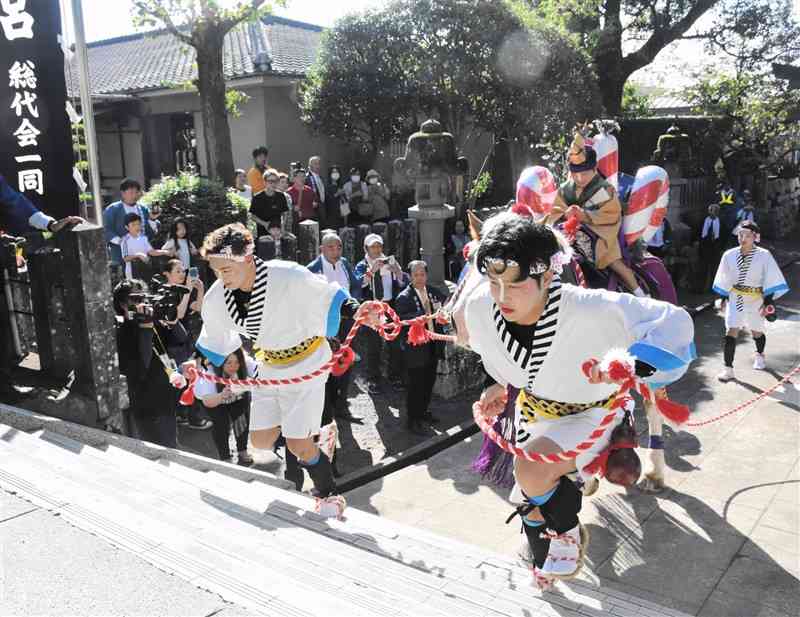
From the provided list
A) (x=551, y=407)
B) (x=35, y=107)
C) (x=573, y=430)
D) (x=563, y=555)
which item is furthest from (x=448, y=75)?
(x=563, y=555)

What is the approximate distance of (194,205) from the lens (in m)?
8.52

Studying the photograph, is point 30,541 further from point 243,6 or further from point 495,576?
point 243,6

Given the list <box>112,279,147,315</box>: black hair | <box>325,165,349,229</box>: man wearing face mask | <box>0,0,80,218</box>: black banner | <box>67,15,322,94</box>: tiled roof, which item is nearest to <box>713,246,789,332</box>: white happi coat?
<box>112,279,147,315</box>: black hair

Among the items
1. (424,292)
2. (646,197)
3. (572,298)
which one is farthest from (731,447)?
(572,298)

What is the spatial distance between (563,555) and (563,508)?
0.21m

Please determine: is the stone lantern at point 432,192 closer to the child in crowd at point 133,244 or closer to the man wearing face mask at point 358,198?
the child in crowd at point 133,244

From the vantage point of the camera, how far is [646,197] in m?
5.79

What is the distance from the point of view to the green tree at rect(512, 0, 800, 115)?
19672mm

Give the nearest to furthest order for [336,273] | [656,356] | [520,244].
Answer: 1. [656,356]
2. [520,244]
3. [336,273]

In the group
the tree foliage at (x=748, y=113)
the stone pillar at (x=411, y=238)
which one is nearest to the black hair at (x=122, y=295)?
the stone pillar at (x=411, y=238)

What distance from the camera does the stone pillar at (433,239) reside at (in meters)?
9.12

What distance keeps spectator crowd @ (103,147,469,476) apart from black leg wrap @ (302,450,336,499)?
21.9 inches

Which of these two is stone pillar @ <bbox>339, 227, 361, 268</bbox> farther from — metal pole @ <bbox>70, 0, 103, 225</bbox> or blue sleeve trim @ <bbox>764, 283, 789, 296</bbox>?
blue sleeve trim @ <bbox>764, 283, 789, 296</bbox>

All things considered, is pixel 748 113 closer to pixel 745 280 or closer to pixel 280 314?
pixel 745 280
